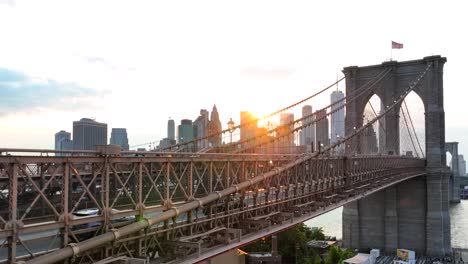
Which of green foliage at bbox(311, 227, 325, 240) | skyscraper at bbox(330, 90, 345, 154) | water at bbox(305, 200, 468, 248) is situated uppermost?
skyscraper at bbox(330, 90, 345, 154)

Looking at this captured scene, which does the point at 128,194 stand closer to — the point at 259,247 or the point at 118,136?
the point at 259,247

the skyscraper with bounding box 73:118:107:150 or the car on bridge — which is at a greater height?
the skyscraper with bounding box 73:118:107:150

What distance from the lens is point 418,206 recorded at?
50.0 metres

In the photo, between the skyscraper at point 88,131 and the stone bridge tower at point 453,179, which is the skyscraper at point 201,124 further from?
the stone bridge tower at point 453,179

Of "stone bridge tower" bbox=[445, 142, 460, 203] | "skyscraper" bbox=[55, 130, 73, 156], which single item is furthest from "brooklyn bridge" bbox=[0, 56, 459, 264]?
"stone bridge tower" bbox=[445, 142, 460, 203]

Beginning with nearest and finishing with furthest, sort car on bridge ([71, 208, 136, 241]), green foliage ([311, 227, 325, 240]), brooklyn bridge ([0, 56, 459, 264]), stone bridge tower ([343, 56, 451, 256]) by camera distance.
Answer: brooklyn bridge ([0, 56, 459, 264]), car on bridge ([71, 208, 136, 241]), stone bridge tower ([343, 56, 451, 256]), green foliage ([311, 227, 325, 240])

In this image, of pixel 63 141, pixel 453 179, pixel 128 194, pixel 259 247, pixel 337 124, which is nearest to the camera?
pixel 128 194

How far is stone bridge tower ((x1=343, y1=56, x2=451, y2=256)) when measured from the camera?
160 feet

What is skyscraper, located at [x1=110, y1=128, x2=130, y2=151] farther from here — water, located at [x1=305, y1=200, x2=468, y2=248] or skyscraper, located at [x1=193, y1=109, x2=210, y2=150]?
water, located at [x1=305, y1=200, x2=468, y2=248]

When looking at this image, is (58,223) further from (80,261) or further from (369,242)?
(369,242)

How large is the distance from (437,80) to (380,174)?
1792 centimetres

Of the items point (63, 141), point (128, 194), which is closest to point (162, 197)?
point (128, 194)

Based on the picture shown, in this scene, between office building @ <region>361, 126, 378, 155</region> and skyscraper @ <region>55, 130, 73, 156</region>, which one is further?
office building @ <region>361, 126, 378, 155</region>

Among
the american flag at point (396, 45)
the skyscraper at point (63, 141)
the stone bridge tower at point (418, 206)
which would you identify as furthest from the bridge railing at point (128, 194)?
the american flag at point (396, 45)
